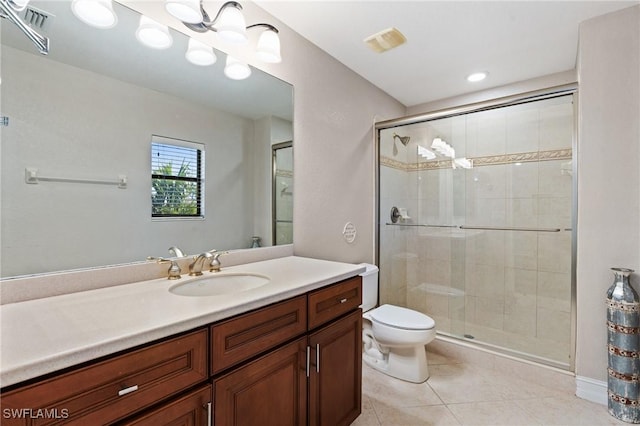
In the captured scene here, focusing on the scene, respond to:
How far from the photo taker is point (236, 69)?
159cm

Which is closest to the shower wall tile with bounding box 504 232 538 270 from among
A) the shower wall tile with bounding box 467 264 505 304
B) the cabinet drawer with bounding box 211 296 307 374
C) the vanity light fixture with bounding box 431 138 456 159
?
the shower wall tile with bounding box 467 264 505 304

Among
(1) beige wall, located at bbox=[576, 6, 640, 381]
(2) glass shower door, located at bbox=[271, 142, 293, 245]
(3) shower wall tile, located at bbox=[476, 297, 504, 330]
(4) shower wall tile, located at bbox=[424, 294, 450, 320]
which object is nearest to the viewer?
(1) beige wall, located at bbox=[576, 6, 640, 381]

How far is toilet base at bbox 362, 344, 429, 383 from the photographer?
1.97 m

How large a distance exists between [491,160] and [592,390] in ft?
6.16

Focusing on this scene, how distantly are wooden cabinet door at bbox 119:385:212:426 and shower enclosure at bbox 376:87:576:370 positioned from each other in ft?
7.10

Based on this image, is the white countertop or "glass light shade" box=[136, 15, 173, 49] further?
"glass light shade" box=[136, 15, 173, 49]

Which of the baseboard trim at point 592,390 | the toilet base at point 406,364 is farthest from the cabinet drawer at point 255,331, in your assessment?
the baseboard trim at point 592,390

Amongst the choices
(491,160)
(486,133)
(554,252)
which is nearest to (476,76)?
(486,133)

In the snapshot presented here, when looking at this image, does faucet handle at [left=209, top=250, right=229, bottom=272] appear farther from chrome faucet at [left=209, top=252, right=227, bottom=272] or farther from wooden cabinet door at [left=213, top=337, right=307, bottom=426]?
wooden cabinet door at [left=213, top=337, right=307, bottom=426]

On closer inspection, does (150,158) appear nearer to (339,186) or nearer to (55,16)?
(55,16)

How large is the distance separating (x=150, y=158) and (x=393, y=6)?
5.18 feet

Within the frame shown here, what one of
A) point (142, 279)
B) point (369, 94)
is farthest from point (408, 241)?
point (142, 279)

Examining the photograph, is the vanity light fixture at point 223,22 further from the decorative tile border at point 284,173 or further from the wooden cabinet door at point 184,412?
the wooden cabinet door at point 184,412

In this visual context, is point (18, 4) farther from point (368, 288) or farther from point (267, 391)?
point (368, 288)
